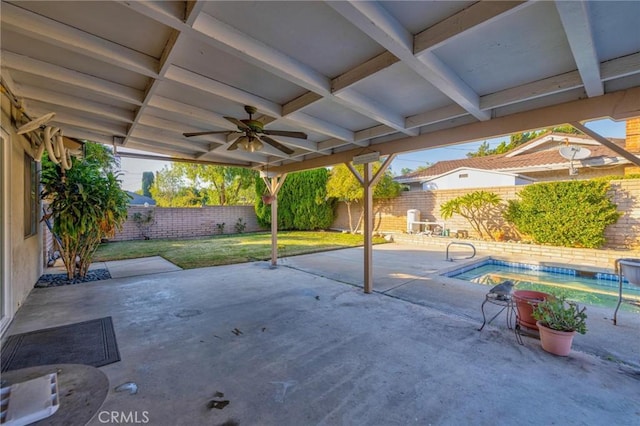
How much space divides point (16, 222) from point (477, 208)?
11129 millimetres

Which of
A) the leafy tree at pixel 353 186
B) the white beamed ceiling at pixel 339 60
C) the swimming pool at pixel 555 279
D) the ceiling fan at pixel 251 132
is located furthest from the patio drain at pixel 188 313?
the leafy tree at pixel 353 186

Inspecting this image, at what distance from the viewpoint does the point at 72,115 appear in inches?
159

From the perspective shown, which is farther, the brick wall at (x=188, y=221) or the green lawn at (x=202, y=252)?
the brick wall at (x=188, y=221)

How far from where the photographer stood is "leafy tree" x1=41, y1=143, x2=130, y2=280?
16.3ft

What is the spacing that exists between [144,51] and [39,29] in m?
0.64

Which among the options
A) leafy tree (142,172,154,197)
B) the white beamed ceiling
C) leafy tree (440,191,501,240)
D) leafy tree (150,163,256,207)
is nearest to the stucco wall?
the white beamed ceiling

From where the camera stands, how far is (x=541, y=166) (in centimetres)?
1065

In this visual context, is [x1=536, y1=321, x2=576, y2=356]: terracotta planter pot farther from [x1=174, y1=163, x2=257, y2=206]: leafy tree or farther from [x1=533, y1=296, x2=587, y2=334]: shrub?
[x1=174, y1=163, x2=257, y2=206]: leafy tree

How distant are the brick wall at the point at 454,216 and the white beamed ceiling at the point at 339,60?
6.38m

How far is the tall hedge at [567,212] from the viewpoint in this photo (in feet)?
22.9

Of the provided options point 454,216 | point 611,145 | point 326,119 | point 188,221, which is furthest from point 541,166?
point 188,221

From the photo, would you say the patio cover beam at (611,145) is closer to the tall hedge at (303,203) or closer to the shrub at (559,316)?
the shrub at (559,316)

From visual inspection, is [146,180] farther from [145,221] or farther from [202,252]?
[202,252]

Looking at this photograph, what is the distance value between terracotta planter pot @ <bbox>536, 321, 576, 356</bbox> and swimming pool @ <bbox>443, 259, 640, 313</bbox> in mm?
2647
